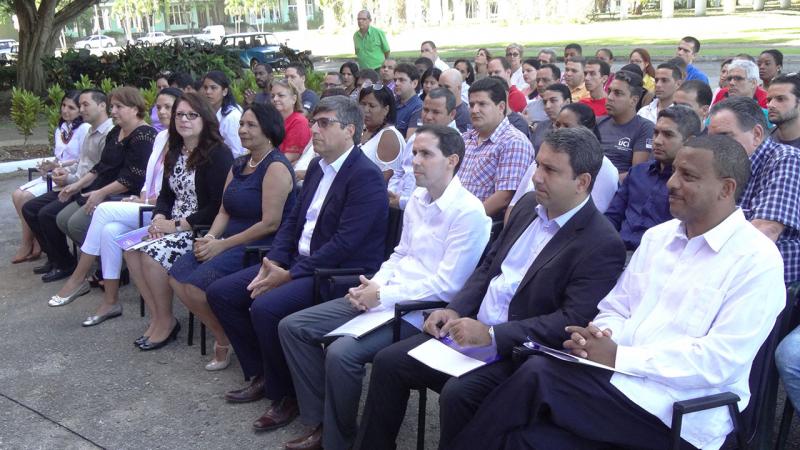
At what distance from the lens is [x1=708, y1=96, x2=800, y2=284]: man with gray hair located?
3682 mm

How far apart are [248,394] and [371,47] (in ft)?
29.6

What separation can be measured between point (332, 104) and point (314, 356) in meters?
1.47

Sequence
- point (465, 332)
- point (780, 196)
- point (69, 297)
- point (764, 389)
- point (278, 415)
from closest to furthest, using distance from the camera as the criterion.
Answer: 1. point (764, 389)
2. point (465, 332)
3. point (780, 196)
4. point (278, 415)
5. point (69, 297)

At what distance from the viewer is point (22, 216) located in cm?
730

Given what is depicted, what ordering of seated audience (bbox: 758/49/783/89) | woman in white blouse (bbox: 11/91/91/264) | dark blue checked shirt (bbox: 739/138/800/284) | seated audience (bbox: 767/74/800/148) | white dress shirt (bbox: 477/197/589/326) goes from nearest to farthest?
white dress shirt (bbox: 477/197/589/326), dark blue checked shirt (bbox: 739/138/800/284), seated audience (bbox: 767/74/800/148), woman in white blouse (bbox: 11/91/91/264), seated audience (bbox: 758/49/783/89)

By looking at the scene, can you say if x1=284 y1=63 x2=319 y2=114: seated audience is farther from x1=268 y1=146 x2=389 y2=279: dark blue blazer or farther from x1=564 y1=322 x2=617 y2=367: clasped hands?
x1=564 y1=322 x2=617 y2=367: clasped hands

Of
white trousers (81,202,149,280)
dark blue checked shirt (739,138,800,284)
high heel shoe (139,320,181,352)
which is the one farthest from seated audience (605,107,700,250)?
white trousers (81,202,149,280)

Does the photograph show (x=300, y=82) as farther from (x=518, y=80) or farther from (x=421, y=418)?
(x=421, y=418)

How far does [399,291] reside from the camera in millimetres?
3893

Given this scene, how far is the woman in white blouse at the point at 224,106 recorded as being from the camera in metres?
7.66

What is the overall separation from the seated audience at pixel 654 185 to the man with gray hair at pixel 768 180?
0.24 metres

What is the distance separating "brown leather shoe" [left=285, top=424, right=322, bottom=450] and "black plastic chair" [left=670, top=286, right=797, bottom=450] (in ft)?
6.08

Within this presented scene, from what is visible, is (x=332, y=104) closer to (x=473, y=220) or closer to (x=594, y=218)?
(x=473, y=220)

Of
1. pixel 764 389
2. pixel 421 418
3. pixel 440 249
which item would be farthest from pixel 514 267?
pixel 764 389
